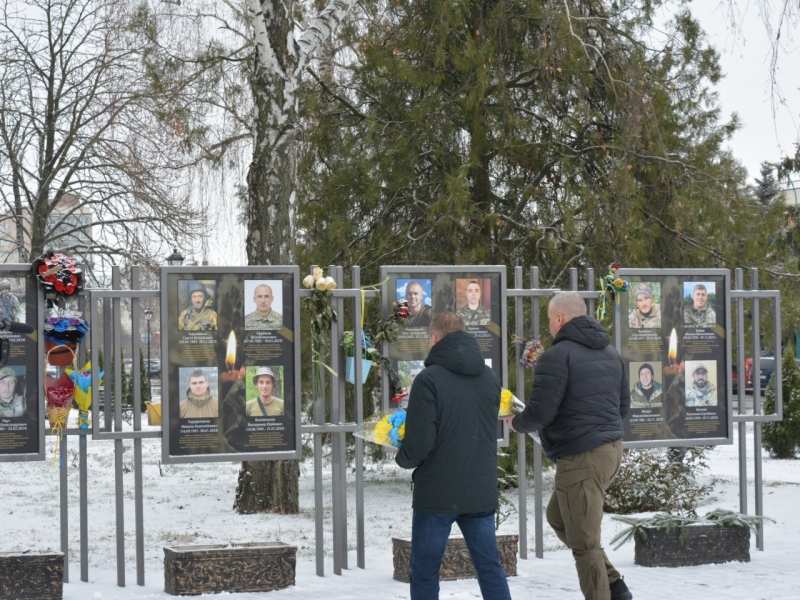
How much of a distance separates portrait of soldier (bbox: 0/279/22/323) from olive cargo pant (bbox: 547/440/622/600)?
349cm

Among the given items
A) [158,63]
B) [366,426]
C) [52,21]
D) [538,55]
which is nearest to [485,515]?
[366,426]

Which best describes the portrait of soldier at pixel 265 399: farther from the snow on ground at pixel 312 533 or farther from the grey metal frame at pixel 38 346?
the grey metal frame at pixel 38 346

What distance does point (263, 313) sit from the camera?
655 cm

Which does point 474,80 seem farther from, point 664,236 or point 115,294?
point 115,294

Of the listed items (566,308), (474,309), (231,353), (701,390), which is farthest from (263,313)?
(701,390)

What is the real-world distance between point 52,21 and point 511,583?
1427cm

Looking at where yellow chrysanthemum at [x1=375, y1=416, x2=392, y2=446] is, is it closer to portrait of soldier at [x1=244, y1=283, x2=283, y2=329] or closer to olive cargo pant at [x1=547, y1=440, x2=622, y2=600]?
olive cargo pant at [x1=547, y1=440, x2=622, y2=600]

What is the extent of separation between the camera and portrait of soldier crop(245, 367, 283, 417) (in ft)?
21.4

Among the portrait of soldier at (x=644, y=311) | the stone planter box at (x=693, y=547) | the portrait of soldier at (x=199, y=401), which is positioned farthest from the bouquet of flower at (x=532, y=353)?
the portrait of soldier at (x=199, y=401)

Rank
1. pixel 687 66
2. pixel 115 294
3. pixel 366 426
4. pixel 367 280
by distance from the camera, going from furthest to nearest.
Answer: pixel 687 66 < pixel 367 280 < pixel 115 294 < pixel 366 426

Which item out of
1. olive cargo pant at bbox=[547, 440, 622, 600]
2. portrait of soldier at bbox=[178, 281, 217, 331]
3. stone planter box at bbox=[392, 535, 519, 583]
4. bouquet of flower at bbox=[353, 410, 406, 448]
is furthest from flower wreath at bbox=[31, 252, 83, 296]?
olive cargo pant at bbox=[547, 440, 622, 600]

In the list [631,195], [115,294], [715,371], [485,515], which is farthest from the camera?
[631,195]

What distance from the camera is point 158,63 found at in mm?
12859

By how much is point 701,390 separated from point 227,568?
3.86m
